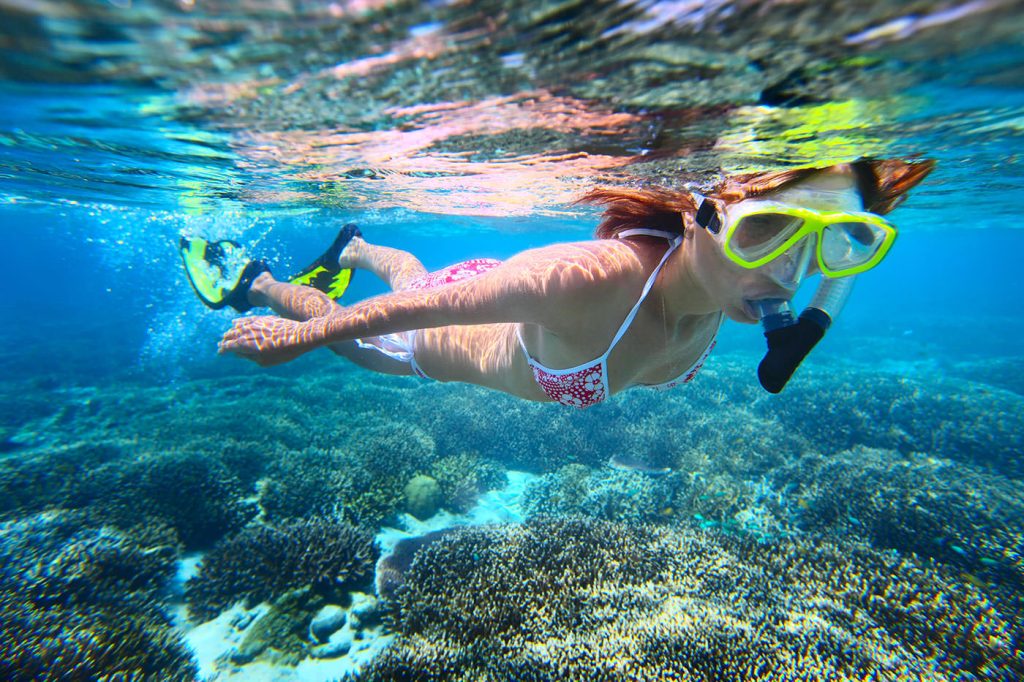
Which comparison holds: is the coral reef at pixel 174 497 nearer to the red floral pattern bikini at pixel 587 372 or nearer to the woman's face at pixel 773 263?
the red floral pattern bikini at pixel 587 372

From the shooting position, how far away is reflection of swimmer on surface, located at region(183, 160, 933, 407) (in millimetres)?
2230

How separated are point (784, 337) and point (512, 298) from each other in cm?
144

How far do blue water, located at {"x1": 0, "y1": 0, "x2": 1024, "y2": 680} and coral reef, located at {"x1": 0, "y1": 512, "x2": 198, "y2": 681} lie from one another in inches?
1.2

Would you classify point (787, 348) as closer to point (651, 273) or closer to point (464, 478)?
point (651, 273)

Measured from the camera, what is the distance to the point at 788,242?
221 cm

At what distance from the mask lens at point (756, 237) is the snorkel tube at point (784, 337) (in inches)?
10.4

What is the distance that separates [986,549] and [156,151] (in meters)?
15.4

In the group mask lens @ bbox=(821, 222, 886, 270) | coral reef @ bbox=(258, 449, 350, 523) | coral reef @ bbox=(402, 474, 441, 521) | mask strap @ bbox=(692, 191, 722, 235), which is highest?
mask strap @ bbox=(692, 191, 722, 235)

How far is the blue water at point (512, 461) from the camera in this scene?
12.1ft

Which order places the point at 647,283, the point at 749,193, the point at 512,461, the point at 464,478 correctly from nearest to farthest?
the point at 749,193
the point at 647,283
the point at 464,478
the point at 512,461

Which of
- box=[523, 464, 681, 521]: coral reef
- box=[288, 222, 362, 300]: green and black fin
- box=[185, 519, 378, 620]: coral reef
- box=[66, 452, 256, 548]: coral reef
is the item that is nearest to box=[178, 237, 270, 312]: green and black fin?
box=[288, 222, 362, 300]: green and black fin

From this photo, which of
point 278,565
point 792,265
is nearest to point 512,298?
point 792,265

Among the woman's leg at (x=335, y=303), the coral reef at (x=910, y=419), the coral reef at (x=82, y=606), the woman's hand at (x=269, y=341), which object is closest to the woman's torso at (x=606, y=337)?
the woman's leg at (x=335, y=303)

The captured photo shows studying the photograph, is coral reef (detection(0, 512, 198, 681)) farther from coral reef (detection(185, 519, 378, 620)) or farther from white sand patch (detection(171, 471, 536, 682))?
coral reef (detection(185, 519, 378, 620))
